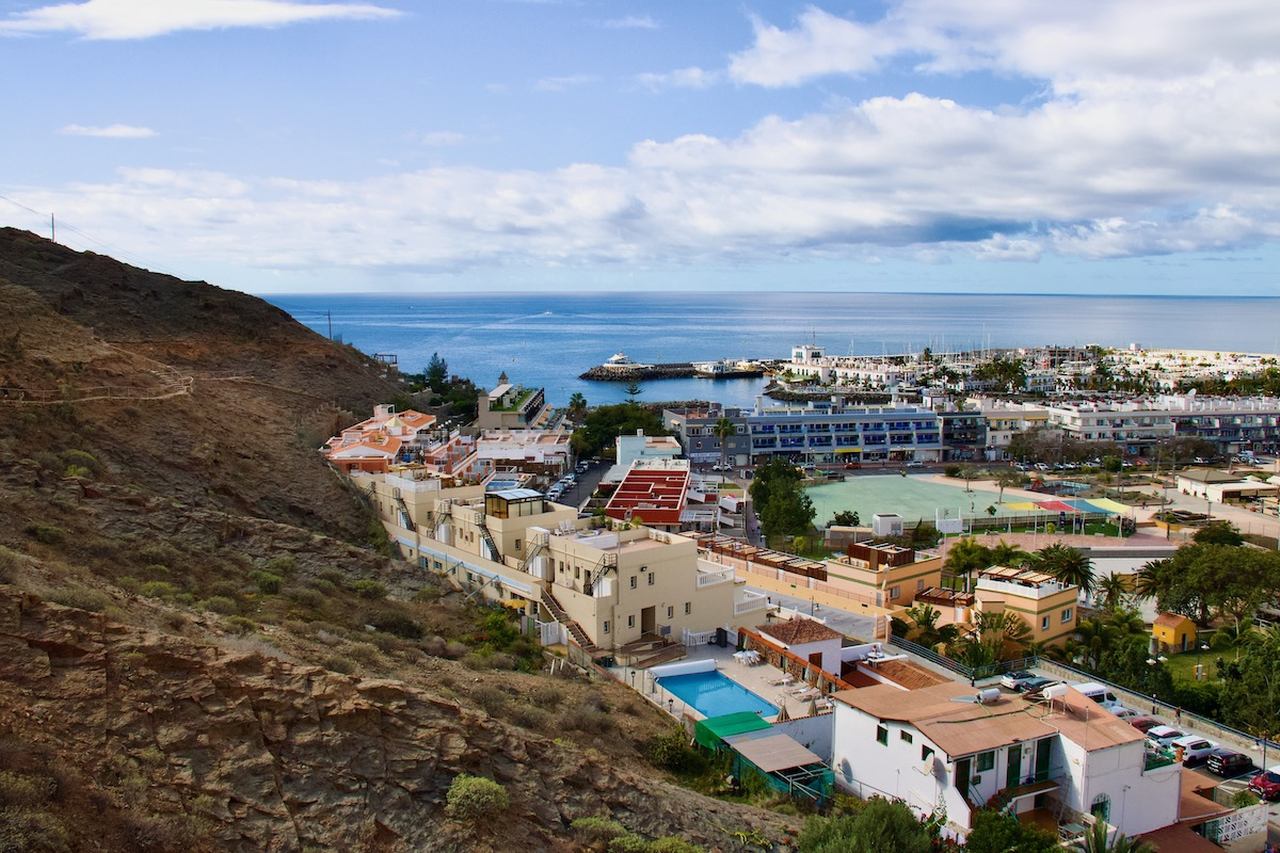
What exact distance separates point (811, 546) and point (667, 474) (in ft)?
26.3

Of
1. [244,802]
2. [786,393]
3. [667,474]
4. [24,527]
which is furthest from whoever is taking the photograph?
[786,393]

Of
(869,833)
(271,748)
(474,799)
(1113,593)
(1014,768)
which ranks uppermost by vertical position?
(271,748)

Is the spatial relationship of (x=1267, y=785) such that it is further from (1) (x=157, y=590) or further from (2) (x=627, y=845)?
(1) (x=157, y=590)

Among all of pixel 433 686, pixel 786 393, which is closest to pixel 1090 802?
pixel 433 686

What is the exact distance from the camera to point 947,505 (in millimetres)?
44781

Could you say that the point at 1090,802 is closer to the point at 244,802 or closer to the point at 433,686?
the point at 433,686

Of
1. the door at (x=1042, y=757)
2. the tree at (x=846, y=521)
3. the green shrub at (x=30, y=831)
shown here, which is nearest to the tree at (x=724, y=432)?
the tree at (x=846, y=521)

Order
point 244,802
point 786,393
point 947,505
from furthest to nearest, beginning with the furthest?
point 786,393 → point 947,505 → point 244,802

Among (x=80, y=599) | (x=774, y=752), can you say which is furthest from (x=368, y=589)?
(x=774, y=752)

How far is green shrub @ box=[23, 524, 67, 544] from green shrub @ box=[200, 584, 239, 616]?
2.27m

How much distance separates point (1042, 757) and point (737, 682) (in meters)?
5.97

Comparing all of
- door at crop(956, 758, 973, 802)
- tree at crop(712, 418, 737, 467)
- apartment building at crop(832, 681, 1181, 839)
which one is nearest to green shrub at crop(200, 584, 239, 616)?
apartment building at crop(832, 681, 1181, 839)

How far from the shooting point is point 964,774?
12602 mm

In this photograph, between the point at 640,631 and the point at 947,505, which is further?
the point at 947,505
